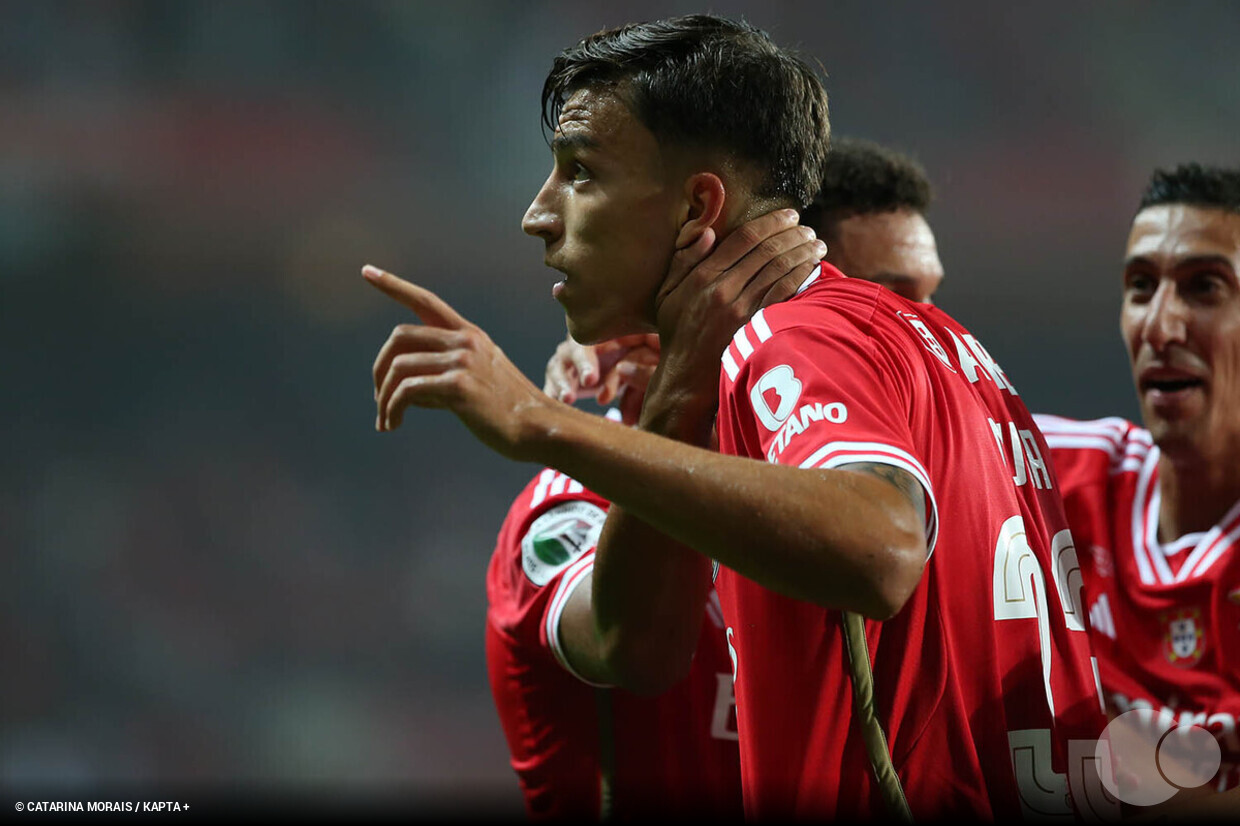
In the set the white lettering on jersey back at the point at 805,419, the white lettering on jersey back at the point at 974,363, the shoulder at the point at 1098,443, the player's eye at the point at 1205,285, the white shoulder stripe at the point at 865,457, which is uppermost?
the player's eye at the point at 1205,285

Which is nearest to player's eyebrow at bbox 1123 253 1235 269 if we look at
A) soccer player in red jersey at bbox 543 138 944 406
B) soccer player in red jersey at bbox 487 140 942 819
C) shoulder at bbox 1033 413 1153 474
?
shoulder at bbox 1033 413 1153 474

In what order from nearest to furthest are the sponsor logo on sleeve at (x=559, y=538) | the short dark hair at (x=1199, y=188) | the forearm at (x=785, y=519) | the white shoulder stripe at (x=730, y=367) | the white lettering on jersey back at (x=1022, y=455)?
the forearm at (x=785, y=519) → the white shoulder stripe at (x=730, y=367) → the white lettering on jersey back at (x=1022, y=455) → the sponsor logo on sleeve at (x=559, y=538) → the short dark hair at (x=1199, y=188)

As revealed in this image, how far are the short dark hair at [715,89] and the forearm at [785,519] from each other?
74 cm

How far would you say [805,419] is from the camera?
4.77ft

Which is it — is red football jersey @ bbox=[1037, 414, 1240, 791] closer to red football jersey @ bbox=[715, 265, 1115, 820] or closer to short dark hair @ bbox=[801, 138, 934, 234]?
short dark hair @ bbox=[801, 138, 934, 234]

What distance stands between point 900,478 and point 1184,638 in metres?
2.21

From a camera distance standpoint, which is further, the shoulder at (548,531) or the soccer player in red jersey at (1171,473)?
the soccer player in red jersey at (1171,473)

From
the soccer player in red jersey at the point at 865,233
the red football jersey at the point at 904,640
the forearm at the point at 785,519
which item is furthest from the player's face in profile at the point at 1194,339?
the forearm at the point at 785,519

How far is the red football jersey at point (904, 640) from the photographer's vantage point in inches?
62.2

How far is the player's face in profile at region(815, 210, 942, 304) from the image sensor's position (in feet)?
10.6

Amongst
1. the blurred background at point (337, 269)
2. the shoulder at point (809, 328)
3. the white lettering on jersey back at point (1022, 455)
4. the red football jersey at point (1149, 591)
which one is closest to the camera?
the shoulder at point (809, 328)

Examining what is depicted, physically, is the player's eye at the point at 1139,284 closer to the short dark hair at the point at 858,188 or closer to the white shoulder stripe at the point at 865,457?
the short dark hair at the point at 858,188

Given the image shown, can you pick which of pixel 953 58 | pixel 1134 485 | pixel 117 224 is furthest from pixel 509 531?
pixel 953 58

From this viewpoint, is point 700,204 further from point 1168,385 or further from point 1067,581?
point 1168,385
